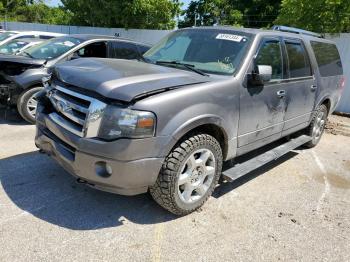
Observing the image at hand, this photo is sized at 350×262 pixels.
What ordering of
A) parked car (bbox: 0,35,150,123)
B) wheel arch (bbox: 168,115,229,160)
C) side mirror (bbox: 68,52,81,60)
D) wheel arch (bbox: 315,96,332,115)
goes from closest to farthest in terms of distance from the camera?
wheel arch (bbox: 168,115,229,160) → wheel arch (bbox: 315,96,332,115) → parked car (bbox: 0,35,150,123) → side mirror (bbox: 68,52,81,60)

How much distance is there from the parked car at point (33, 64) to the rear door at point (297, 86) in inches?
106

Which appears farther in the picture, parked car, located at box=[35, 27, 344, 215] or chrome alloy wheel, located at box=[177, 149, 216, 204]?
chrome alloy wheel, located at box=[177, 149, 216, 204]

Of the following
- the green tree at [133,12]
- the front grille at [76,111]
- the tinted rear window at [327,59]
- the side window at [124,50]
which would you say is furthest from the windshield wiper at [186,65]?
the green tree at [133,12]

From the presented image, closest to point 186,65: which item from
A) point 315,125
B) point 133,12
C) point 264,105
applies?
point 264,105

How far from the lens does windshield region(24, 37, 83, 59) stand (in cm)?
697

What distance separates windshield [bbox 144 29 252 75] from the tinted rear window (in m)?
2.06

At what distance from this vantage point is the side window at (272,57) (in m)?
4.40

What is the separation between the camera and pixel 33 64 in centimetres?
656

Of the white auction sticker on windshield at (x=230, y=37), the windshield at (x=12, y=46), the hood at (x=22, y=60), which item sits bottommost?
the hood at (x=22, y=60)

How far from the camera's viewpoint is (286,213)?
409 cm

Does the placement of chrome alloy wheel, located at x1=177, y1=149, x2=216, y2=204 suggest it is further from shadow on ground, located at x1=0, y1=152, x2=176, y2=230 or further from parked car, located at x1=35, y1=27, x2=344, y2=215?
shadow on ground, located at x1=0, y1=152, x2=176, y2=230

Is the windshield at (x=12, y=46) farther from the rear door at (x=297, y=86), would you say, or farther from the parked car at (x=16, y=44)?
the rear door at (x=297, y=86)

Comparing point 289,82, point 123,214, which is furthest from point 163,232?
point 289,82

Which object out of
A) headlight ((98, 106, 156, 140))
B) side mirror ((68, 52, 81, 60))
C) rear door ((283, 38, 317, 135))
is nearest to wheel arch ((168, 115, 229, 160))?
headlight ((98, 106, 156, 140))
